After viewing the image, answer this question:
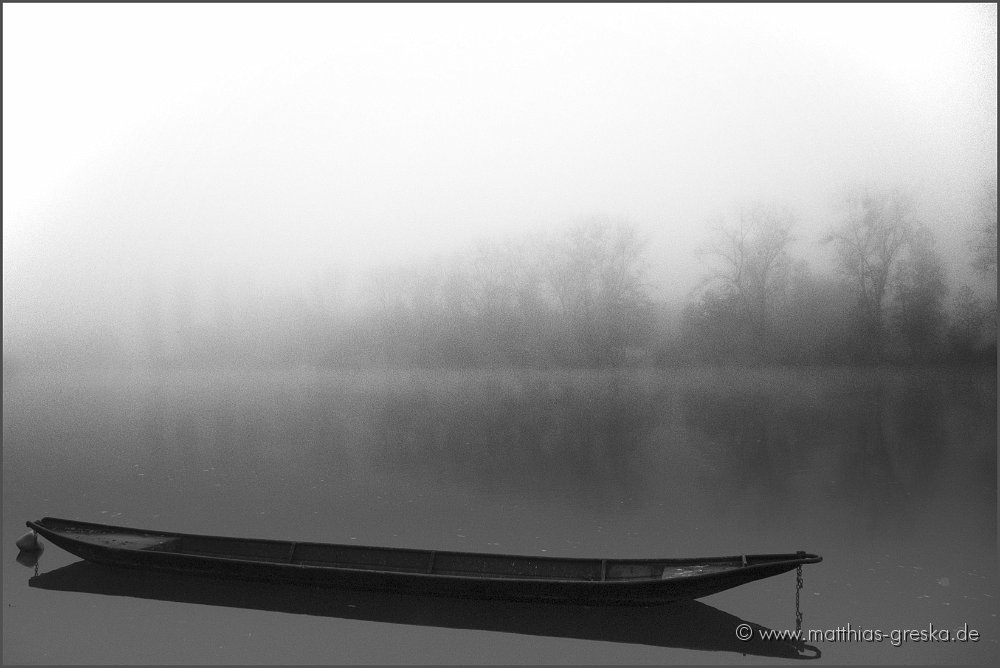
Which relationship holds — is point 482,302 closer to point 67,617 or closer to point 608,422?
point 608,422

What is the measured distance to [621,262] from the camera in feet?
193

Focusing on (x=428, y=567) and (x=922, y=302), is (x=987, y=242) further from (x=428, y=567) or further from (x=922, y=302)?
(x=428, y=567)

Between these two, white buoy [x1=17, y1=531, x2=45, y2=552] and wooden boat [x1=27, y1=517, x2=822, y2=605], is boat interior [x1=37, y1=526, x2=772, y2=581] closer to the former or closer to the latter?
wooden boat [x1=27, y1=517, x2=822, y2=605]

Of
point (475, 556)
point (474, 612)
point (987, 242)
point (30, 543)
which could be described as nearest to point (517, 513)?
point (475, 556)

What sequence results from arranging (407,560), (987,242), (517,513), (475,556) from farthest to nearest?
(987,242), (517,513), (407,560), (475,556)

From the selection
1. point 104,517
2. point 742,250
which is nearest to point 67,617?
point 104,517

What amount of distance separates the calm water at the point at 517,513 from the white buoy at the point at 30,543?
26cm

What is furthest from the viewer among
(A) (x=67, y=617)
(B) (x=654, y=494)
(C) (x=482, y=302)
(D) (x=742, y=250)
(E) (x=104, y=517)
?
(C) (x=482, y=302)

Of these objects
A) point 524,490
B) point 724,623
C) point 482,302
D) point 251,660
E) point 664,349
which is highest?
point 482,302

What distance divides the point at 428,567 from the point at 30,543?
240 inches

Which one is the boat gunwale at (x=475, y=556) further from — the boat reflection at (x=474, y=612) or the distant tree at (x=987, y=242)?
the distant tree at (x=987, y=242)

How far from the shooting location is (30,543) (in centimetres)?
1019

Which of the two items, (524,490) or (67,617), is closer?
(67,617)

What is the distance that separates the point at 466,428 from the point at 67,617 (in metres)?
18.2
